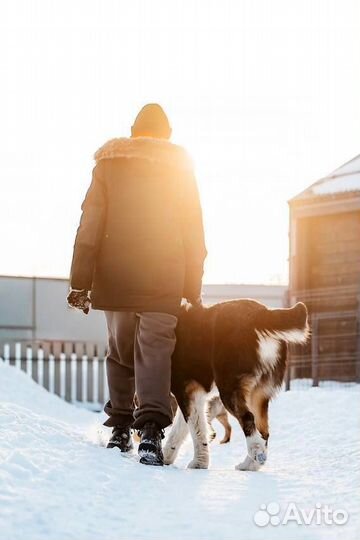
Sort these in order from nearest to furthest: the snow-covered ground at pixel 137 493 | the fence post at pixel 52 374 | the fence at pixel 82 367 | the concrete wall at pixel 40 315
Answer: the snow-covered ground at pixel 137 493 → the fence at pixel 82 367 → the fence post at pixel 52 374 → the concrete wall at pixel 40 315

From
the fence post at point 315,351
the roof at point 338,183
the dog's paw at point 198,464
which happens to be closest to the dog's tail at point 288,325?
the dog's paw at point 198,464

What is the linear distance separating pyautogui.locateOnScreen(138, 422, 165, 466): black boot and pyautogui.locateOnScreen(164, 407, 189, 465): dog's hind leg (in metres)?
0.38

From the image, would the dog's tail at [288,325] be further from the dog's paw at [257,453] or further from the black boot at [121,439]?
the black boot at [121,439]

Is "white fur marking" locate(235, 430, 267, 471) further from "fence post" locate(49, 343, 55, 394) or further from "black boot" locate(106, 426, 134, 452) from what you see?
"fence post" locate(49, 343, 55, 394)

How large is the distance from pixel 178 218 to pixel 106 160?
55cm

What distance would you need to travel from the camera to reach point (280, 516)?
11.8 ft

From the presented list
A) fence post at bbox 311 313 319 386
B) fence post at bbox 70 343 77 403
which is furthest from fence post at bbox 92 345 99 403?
fence post at bbox 311 313 319 386

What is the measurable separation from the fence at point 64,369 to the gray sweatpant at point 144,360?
9.62m

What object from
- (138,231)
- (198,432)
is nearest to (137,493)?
(198,432)

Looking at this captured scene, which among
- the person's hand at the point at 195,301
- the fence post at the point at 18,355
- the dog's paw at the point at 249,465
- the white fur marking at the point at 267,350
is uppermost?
the person's hand at the point at 195,301

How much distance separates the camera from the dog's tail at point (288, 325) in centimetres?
516

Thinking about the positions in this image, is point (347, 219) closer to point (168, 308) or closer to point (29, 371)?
point (29, 371)

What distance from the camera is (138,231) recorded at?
5.18 meters

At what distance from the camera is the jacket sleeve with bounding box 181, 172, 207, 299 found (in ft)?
17.3
